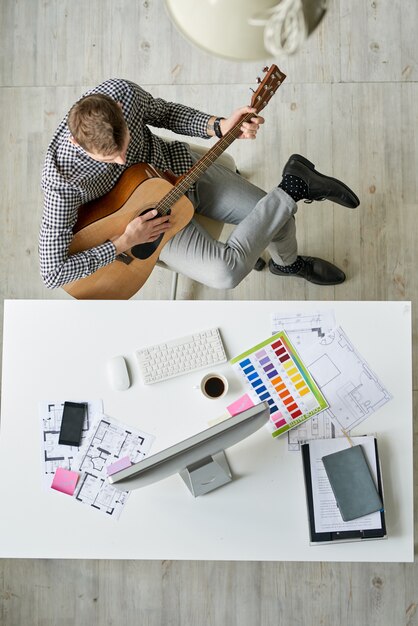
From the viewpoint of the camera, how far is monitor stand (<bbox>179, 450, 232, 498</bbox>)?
163cm

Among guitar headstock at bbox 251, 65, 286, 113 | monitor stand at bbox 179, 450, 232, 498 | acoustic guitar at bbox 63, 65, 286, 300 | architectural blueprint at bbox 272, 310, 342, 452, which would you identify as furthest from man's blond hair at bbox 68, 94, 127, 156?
monitor stand at bbox 179, 450, 232, 498

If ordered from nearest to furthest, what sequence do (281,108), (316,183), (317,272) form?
1. (316,183)
2. (317,272)
3. (281,108)

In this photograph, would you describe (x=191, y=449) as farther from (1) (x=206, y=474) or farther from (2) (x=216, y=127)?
(2) (x=216, y=127)

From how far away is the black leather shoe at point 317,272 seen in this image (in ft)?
8.05

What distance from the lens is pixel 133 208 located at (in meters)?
1.92

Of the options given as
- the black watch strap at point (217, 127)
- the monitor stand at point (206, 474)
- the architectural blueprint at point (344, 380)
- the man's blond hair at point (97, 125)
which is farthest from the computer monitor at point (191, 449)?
the black watch strap at point (217, 127)

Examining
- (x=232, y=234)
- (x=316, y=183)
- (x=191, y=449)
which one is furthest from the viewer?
(x=316, y=183)

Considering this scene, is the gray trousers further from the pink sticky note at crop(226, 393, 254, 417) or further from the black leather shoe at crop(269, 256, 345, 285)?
the pink sticky note at crop(226, 393, 254, 417)

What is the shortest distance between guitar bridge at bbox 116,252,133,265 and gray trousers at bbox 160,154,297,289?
0.14 meters

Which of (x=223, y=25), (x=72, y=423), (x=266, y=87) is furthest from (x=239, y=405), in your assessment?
(x=223, y=25)

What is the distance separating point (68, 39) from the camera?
2652 millimetres

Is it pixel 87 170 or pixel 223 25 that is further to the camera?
pixel 87 170

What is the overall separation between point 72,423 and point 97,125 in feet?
2.73

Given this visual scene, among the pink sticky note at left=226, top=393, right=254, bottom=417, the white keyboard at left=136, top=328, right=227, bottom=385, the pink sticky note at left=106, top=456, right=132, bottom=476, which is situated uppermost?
the white keyboard at left=136, top=328, right=227, bottom=385
